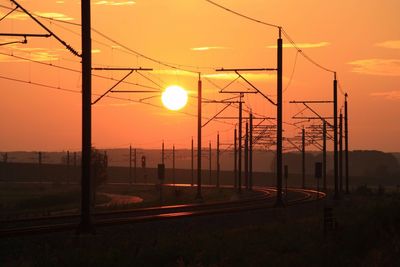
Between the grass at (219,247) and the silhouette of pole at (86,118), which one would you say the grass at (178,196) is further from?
the silhouette of pole at (86,118)

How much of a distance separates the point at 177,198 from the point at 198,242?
53102 mm

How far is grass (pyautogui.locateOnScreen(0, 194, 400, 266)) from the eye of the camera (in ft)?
72.8

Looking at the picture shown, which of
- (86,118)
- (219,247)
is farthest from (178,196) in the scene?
(219,247)

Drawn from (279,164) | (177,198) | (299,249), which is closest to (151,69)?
(279,164)

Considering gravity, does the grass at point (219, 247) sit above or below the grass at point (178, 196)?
above

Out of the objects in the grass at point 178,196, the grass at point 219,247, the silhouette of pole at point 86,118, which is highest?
the silhouette of pole at point 86,118

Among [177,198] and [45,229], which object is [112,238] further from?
[177,198]

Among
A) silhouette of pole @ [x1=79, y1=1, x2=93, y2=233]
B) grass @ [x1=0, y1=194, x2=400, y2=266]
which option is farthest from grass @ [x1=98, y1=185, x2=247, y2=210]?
silhouette of pole @ [x1=79, y1=1, x2=93, y2=233]

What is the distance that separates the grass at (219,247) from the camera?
22188 mm

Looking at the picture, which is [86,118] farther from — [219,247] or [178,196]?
[178,196]

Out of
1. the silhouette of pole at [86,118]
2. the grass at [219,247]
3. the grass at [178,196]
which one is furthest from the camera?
the grass at [178,196]

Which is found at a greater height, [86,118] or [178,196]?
[86,118]

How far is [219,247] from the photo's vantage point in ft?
82.1

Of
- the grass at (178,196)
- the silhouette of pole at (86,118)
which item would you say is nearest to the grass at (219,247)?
the silhouette of pole at (86,118)
